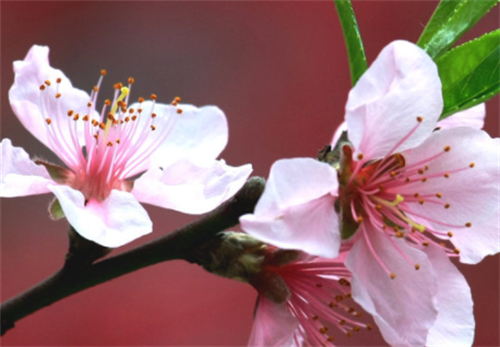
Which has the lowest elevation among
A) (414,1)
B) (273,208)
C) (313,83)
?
(313,83)

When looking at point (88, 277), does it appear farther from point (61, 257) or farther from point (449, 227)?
point (61, 257)

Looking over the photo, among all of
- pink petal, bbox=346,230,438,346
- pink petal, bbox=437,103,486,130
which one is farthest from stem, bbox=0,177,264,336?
pink petal, bbox=437,103,486,130

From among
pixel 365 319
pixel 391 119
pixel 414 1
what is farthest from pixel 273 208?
pixel 414 1

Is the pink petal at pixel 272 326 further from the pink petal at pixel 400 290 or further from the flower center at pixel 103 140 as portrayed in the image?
the flower center at pixel 103 140

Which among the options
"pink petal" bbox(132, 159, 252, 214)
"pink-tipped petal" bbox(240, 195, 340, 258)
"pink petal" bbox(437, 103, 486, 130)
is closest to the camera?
"pink-tipped petal" bbox(240, 195, 340, 258)

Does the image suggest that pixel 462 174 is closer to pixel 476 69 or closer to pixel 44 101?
pixel 476 69

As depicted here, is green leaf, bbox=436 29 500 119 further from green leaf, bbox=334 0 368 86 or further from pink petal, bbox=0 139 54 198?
pink petal, bbox=0 139 54 198
